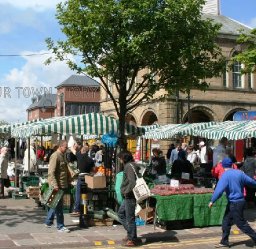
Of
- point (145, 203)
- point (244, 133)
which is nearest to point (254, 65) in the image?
point (244, 133)

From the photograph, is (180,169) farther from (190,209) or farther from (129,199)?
(129,199)

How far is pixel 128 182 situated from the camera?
8711mm

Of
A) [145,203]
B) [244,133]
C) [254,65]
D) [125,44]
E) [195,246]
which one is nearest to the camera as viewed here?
[195,246]

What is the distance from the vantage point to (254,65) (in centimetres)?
1463

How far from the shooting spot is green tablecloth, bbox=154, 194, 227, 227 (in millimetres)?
10258

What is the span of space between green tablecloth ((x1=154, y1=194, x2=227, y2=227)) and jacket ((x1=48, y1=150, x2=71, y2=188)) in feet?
6.56

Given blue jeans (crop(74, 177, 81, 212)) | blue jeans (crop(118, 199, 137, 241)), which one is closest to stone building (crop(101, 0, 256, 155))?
blue jeans (crop(74, 177, 81, 212))

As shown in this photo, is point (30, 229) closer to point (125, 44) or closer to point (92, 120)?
point (92, 120)

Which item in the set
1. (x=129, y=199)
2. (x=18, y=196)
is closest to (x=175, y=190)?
(x=129, y=199)

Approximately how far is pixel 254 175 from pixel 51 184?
5997 mm

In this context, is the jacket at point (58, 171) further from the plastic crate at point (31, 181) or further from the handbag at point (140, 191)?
the plastic crate at point (31, 181)

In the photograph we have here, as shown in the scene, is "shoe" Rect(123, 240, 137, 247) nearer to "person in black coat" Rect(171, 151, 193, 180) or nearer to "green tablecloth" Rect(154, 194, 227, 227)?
"green tablecloth" Rect(154, 194, 227, 227)

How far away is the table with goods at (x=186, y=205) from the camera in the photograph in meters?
10.3

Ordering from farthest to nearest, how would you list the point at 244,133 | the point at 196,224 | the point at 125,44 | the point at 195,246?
the point at 244,133 → the point at 125,44 → the point at 196,224 → the point at 195,246
